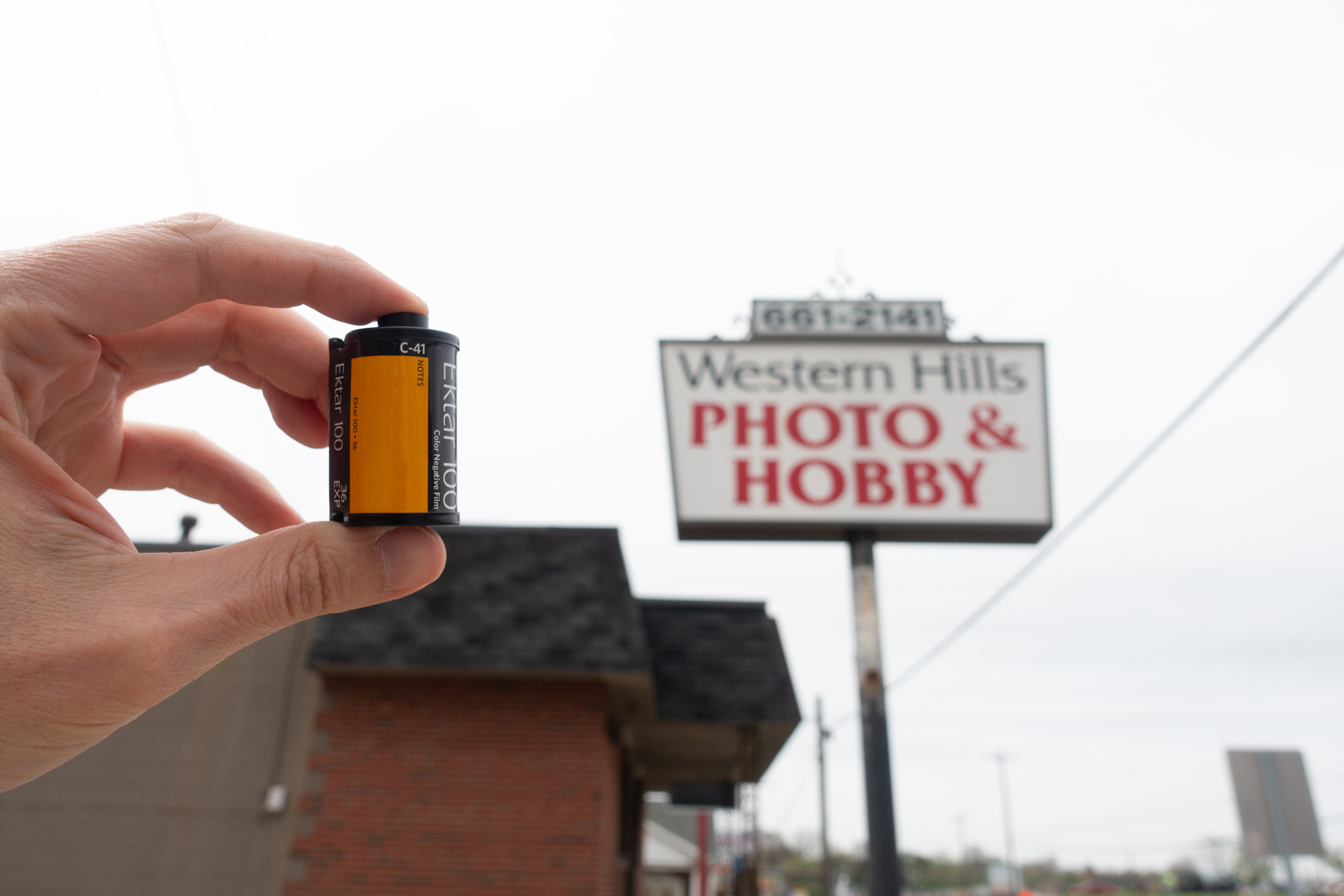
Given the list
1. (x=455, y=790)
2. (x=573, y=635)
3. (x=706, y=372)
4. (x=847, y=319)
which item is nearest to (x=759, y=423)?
(x=706, y=372)

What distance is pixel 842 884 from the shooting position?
9638cm

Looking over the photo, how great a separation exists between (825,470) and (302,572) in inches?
295

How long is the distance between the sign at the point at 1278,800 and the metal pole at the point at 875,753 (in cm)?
1137

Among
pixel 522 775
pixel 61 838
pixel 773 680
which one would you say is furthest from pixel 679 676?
pixel 61 838

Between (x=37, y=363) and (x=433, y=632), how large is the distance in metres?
7.74

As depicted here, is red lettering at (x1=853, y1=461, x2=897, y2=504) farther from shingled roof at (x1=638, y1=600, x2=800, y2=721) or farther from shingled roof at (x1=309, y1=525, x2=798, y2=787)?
shingled roof at (x1=638, y1=600, x2=800, y2=721)

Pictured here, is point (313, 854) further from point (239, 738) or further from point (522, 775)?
point (522, 775)

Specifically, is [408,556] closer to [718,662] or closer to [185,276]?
Answer: [185,276]

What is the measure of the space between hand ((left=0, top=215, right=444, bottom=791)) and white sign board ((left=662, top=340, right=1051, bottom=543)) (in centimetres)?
700

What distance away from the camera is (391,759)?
9.17 metres

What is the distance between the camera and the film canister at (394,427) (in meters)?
1.74

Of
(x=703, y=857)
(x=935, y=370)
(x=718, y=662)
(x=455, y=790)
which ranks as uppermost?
(x=935, y=370)

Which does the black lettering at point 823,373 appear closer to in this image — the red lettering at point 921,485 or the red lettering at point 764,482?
the red lettering at point 764,482

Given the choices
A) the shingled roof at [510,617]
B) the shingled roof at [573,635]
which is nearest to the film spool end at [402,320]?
the shingled roof at [573,635]
